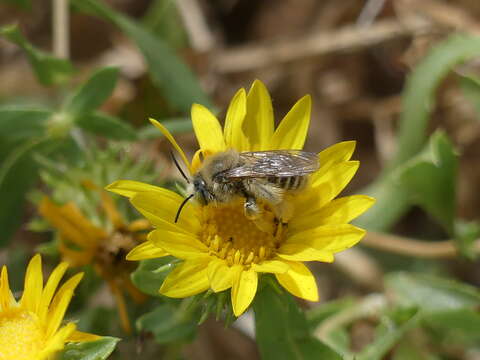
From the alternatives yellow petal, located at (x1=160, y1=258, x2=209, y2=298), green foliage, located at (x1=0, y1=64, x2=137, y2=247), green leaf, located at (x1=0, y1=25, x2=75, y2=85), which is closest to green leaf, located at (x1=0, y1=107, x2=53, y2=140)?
green foliage, located at (x1=0, y1=64, x2=137, y2=247)

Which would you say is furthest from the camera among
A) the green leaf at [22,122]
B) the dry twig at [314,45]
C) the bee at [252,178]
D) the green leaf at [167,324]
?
the dry twig at [314,45]

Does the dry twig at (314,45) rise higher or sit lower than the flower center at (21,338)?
lower

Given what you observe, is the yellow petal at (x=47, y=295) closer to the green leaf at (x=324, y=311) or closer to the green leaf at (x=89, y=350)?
the green leaf at (x=89, y=350)

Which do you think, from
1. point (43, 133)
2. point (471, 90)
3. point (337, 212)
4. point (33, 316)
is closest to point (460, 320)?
point (337, 212)

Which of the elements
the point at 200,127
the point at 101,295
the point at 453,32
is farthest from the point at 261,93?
the point at 453,32

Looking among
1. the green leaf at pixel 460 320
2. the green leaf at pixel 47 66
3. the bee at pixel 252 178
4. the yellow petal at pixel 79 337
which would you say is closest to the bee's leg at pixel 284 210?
the bee at pixel 252 178

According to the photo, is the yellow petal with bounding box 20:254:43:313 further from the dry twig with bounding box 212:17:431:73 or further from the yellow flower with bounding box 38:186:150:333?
the dry twig with bounding box 212:17:431:73
